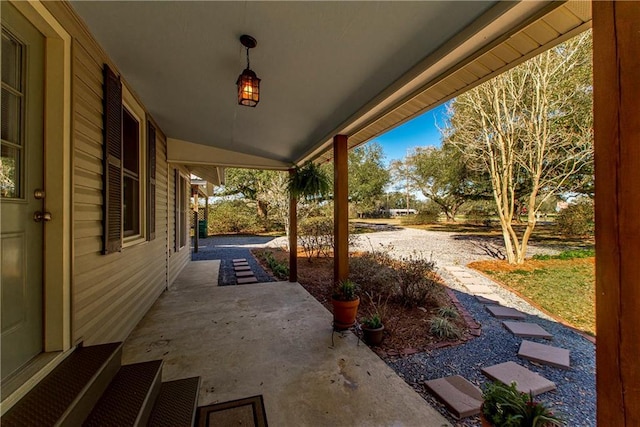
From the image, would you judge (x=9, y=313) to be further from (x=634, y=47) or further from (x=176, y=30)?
(x=634, y=47)

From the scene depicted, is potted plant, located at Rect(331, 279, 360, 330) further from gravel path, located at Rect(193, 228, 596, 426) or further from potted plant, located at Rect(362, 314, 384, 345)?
gravel path, located at Rect(193, 228, 596, 426)

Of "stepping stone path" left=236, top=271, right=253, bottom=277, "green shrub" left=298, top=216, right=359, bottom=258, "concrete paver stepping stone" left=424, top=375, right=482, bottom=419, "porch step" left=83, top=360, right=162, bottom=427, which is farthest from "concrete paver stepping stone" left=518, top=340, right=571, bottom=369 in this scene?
"green shrub" left=298, top=216, right=359, bottom=258

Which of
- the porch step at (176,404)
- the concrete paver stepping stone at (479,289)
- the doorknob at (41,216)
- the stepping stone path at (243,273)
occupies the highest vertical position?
the doorknob at (41,216)

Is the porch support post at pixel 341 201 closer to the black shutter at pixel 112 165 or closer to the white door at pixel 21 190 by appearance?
the black shutter at pixel 112 165

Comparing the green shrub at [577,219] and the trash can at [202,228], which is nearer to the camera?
the green shrub at [577,219]

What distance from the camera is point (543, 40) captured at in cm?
160

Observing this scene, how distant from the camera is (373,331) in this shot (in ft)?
9.07

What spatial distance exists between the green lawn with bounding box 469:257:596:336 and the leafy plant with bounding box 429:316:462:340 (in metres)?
1.56

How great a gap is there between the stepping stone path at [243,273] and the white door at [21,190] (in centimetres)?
381

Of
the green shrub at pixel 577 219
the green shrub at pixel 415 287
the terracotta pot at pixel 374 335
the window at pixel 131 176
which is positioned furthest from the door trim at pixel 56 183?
the green shrub at pixel 577 219

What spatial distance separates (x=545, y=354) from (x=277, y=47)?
11.9 feet

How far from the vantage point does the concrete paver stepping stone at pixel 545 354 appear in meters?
2.49

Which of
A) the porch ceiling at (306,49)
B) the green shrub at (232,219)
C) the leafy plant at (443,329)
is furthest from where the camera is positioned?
the green shrub at (232,219)

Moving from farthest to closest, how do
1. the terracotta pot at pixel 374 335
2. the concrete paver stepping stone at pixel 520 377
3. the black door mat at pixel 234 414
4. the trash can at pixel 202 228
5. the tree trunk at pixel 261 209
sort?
the tree trunk at pixel 261 209, the trash can at pixel 202 228, the terracotta pot at pixel 374 335, the concrete paver stepping stone at pixel 520 377, the black door mat at pixel 234 414
